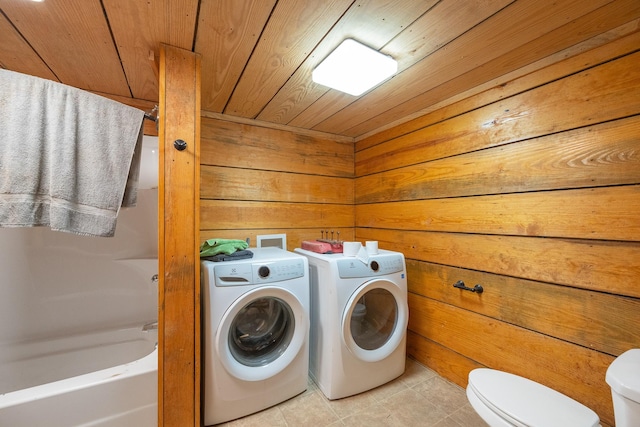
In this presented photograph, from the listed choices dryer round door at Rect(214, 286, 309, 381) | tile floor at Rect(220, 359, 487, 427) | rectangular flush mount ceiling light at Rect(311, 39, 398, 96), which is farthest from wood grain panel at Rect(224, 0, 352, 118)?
tile floor at Rect(220, 359, 487, 427)

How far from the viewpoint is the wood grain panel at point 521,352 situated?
1.16m

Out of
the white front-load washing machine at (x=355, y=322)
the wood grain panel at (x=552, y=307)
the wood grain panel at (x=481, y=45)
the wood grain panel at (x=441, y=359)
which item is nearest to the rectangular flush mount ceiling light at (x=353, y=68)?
the wood grain panel at (x=481, y=45)

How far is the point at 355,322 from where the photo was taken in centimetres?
170

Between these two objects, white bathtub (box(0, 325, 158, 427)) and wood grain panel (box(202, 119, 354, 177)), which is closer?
white bathtub (box(0, 325, 158, 427))

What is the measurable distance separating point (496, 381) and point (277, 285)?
1.11 meters

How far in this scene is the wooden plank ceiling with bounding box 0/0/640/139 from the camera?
1010mm

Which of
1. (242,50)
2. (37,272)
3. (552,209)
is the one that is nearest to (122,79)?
(242,50)

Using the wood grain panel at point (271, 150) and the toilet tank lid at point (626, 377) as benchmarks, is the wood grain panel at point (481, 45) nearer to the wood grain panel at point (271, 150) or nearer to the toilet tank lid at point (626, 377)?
the wood grain panel at point (271, 150)

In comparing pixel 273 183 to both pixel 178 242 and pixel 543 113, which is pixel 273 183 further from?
pixel 543 113

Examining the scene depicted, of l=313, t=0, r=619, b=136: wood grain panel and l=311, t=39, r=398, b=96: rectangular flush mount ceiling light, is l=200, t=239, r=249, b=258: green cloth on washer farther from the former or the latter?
l=313, t=0, r=619, b=136: wood grain panel

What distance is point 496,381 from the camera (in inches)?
45.6

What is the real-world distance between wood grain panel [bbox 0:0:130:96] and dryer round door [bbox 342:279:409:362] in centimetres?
178

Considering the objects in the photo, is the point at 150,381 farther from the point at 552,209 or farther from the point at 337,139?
the point at 337,139

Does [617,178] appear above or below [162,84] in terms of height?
below
